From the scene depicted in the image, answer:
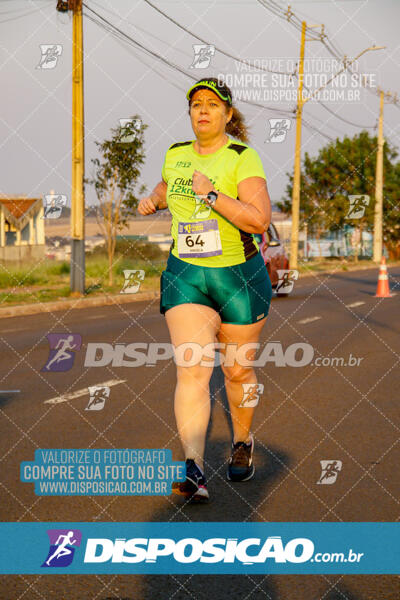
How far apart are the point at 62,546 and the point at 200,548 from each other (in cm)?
61

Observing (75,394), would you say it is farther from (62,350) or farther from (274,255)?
(274,255)

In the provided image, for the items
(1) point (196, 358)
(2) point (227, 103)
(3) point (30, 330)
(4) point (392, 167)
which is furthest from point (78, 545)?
(4) point (392, 167)

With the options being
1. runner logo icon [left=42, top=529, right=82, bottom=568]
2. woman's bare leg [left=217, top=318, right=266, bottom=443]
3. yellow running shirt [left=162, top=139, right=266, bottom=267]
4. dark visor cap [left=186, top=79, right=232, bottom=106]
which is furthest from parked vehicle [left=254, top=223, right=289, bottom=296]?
runner logo icon [left=42, top=529, right=82, bottom=568]

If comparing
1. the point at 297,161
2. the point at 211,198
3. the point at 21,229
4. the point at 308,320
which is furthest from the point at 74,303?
the point at 21,229

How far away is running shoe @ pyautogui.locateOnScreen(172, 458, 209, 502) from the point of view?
14.0 feet

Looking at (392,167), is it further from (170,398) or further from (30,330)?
(170,398)

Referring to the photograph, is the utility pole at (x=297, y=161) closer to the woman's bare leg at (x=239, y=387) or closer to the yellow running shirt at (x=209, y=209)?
the woman's bare leg at (x=239, y=387)

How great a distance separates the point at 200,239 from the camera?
431 centimetres

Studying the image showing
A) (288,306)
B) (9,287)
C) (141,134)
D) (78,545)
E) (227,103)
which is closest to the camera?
(78,545)

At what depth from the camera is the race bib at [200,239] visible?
4312mm

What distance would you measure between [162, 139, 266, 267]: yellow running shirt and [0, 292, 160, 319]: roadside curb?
11.5 m

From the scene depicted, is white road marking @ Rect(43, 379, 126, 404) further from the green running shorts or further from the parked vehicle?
the parked vehicle

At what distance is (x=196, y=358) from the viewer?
4383mm

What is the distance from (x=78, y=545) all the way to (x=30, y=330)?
9113 millimetres
